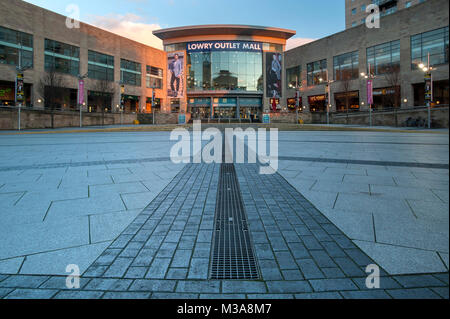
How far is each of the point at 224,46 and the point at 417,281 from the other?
68958 millimetres

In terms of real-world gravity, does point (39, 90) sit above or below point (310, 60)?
below

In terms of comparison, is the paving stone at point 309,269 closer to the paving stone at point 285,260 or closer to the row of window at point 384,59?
the paving stone at point 285,260

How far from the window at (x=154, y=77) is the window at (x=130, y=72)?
282cm

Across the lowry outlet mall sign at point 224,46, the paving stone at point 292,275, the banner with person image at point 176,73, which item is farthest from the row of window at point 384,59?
the paving stone at point 292,275

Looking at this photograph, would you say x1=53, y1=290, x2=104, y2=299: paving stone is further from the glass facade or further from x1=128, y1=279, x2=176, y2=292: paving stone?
the glass facade

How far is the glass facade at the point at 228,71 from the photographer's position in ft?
214

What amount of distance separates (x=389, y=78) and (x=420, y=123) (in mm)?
15946

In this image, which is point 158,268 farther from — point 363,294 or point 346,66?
point 346,66

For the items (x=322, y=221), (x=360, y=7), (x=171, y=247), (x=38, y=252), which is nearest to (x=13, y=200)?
(x=38, y=252)

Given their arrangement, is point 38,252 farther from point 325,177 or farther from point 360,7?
point 360,7

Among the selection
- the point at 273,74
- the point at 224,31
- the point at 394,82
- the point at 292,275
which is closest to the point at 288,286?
the point at 292,275

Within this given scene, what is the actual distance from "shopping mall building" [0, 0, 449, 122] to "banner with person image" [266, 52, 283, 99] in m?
0.25
